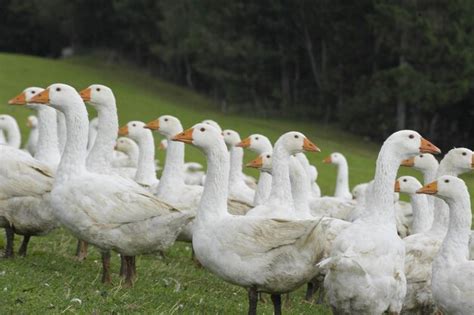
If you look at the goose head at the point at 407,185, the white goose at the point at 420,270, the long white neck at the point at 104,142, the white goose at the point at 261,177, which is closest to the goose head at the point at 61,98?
the long white neck at the point at 104,142

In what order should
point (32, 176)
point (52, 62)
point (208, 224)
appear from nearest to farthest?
point (208, 224) < point (32, 176) < point (52, 62)

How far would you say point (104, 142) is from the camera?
40.8ft

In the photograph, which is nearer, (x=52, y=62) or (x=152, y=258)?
(x=152, y=258)

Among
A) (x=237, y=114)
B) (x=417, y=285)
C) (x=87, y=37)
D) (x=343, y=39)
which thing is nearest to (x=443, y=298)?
(x=417, y=285)

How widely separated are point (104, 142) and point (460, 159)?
501cm

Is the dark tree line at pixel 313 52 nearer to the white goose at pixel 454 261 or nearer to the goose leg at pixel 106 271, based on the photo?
the white goose at pixel 454 261

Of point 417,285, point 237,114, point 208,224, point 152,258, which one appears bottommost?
point 237,114

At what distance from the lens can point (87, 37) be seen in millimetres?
74562

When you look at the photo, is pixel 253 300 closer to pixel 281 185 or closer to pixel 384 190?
pixel 384 190

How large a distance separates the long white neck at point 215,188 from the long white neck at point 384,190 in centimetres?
170

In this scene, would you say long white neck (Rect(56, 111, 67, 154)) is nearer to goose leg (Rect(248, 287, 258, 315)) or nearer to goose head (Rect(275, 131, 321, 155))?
goose head (Rect(275, 131, 321, 155))

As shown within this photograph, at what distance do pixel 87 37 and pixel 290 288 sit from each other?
67.5 m

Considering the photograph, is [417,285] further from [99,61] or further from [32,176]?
[99,61]

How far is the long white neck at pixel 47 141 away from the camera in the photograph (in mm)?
14438
